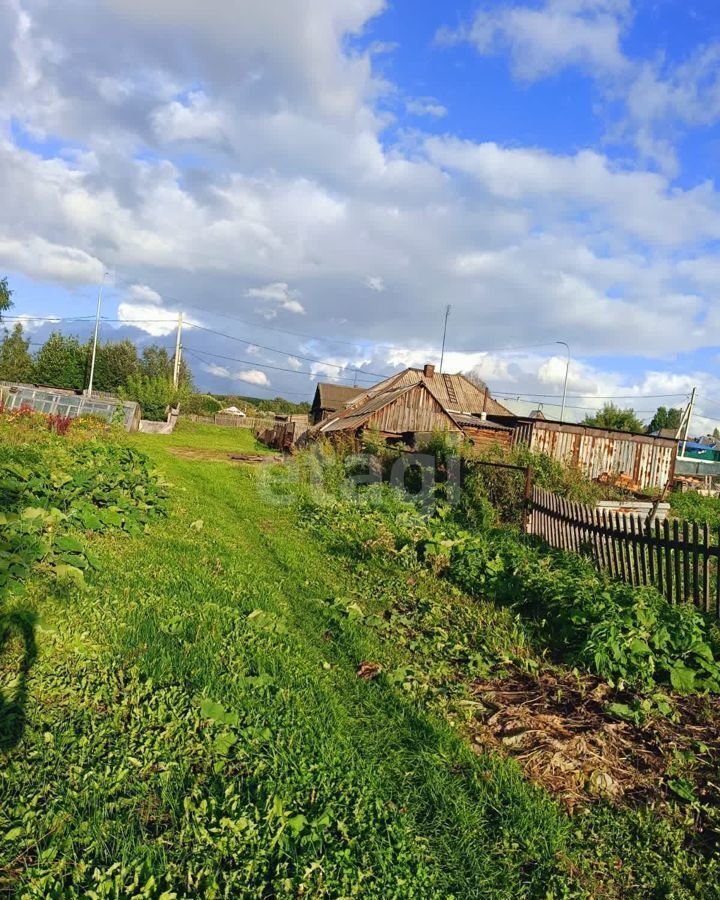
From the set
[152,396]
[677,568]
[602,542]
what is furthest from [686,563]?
[152,396]

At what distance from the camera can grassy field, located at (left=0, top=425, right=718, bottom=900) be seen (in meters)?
2.48

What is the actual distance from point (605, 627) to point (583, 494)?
33.4 feet

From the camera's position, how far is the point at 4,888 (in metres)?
2.30

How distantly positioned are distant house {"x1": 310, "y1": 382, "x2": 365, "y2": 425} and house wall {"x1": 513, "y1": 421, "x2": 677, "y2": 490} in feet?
87.4

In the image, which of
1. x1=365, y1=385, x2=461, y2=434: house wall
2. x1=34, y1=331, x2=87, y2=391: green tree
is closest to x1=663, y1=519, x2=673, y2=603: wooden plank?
x1=365, y1=385, x2=461, y2=434: house wall

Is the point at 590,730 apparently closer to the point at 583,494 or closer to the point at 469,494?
the point at 469,494

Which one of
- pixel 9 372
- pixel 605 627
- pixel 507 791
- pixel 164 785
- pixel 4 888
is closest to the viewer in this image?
pixel 4 888

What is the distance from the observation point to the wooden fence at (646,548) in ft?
Answer: 21.5

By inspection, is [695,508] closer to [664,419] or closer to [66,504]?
[66,504]

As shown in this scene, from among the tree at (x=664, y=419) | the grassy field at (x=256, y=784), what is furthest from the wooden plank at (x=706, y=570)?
the tree at (x=664, y=419)

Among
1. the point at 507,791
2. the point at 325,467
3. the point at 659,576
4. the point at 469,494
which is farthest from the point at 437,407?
the point at 507,791

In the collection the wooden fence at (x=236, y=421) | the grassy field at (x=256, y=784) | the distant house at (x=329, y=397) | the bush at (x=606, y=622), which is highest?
the distant house at (x=329, y=397)

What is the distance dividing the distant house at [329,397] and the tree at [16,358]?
113 feet

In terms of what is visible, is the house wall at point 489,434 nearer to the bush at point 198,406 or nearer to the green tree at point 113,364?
the bush at point 198,406
